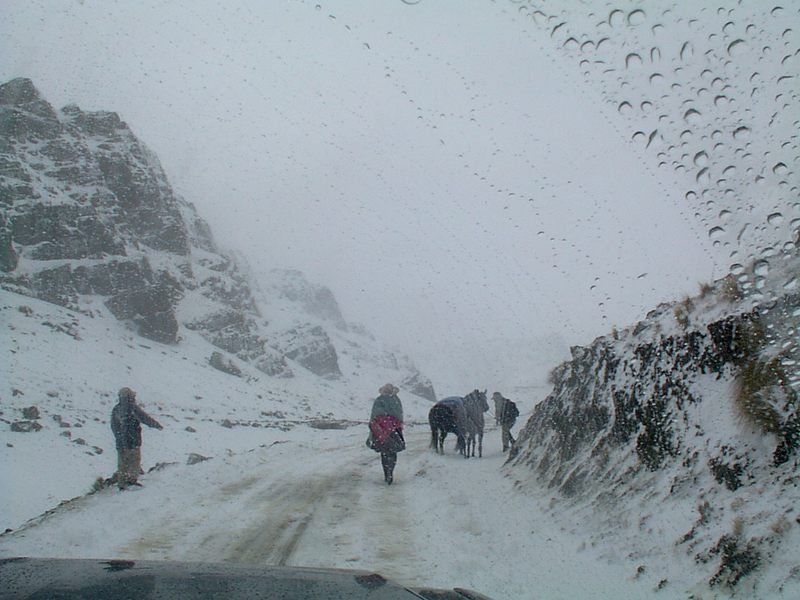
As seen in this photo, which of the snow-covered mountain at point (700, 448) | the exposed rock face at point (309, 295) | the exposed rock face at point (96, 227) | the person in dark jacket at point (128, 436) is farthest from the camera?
the exposed rock face at point (309, 295)

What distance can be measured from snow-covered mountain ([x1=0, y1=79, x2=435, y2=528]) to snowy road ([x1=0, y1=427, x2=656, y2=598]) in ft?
13.5

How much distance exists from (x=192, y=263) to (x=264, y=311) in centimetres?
2335

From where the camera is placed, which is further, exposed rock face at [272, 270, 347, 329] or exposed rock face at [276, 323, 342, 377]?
exposed rock face at [272, 270, 347, 329]

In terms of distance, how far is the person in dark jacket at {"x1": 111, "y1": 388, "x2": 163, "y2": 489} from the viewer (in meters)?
9.19

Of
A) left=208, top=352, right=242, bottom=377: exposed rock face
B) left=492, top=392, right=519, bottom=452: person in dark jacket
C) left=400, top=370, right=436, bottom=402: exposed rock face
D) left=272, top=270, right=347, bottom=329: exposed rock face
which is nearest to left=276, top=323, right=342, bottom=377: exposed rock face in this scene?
left=400, top=370, right=436, bottom=402: exposed rock face

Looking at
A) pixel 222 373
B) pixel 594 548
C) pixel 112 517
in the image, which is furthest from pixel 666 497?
pixel 222 373

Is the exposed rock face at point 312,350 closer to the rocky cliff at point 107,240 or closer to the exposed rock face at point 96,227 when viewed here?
the rocky cliff at point 107,240

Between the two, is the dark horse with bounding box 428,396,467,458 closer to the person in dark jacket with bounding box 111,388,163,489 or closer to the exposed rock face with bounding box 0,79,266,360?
the person in dark jacket with bounding box 111,388,163,489

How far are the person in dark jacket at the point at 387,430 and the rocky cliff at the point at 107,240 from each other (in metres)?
49.8

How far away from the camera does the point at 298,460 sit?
13375 mm

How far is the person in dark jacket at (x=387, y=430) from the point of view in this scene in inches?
398

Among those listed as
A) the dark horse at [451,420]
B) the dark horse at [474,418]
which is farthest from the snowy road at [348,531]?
the dark horse at [474,418]

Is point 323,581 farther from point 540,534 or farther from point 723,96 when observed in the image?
point 723,96

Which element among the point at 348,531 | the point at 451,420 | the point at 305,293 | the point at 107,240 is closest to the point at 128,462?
the point at 348,531
